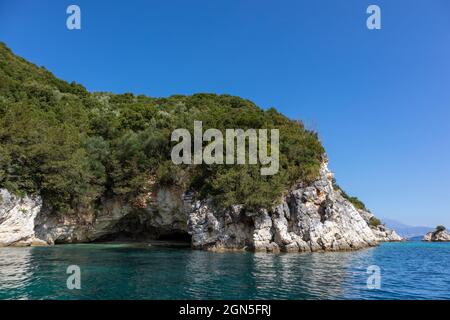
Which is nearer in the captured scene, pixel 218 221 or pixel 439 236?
pixel 218 221

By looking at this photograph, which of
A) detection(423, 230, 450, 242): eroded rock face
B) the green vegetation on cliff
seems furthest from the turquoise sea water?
detection(423, 230, 450, 242): eroded rock face

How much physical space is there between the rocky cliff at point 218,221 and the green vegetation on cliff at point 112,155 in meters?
1.17

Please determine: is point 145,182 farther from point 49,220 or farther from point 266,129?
point 266,129

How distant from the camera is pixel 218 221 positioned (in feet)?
Answer: 104

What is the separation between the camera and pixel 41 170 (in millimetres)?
31844

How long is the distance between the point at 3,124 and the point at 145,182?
14.2 m

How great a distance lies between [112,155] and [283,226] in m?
20.0

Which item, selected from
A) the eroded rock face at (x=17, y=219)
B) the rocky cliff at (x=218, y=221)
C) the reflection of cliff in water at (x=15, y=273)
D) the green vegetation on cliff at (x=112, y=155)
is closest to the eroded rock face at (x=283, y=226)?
the rocky cliff at (x=218, y=221)

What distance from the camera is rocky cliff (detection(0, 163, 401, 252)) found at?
98.9 ft

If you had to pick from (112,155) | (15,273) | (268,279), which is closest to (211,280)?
(268,279)

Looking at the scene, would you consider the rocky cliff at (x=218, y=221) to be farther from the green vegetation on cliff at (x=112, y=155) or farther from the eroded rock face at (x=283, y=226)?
the green vegetation on cliff at (x=112, y=155)

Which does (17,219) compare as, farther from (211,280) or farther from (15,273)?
(211,280)

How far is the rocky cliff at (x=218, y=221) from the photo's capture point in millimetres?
30141
